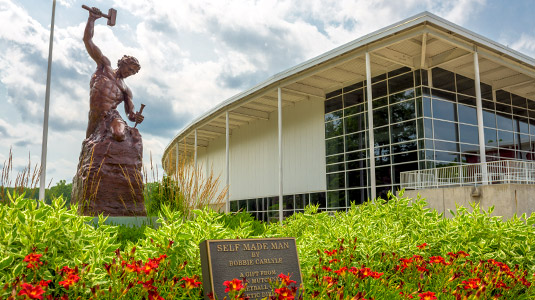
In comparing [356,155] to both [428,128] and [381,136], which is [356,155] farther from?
[428,128]

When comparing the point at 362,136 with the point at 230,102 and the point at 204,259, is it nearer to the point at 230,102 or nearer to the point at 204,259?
the point at 230,102

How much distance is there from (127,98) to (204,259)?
330 inches

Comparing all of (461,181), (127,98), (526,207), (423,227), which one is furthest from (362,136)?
(423,227)

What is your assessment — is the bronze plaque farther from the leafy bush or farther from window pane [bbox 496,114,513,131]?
window pane [bbox 496,114,513,131]

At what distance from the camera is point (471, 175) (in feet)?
58.7

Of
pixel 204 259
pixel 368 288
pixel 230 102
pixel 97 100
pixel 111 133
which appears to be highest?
pixel 230 102

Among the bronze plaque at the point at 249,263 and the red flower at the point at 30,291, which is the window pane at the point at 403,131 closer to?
the bronze plaque at the point at 249,263

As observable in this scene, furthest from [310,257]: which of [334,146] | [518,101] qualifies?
[518,101]

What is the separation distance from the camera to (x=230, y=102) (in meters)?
25.1

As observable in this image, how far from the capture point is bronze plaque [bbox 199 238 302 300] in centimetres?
396

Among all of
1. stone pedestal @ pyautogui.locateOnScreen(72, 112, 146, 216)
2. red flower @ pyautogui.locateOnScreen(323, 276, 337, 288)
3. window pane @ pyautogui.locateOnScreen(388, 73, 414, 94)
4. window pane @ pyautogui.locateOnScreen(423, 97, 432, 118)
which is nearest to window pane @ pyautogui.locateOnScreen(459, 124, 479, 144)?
window pane @ pyautogui.locateOnScreen(423, 97, 432, 118)

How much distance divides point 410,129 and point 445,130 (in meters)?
1.59

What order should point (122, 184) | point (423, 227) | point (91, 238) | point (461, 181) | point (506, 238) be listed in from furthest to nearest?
point (461, 181), point (122, 184), point (423, 227), point (506, 238), point (91, 238)

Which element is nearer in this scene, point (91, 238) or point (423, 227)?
point (91, 238)
